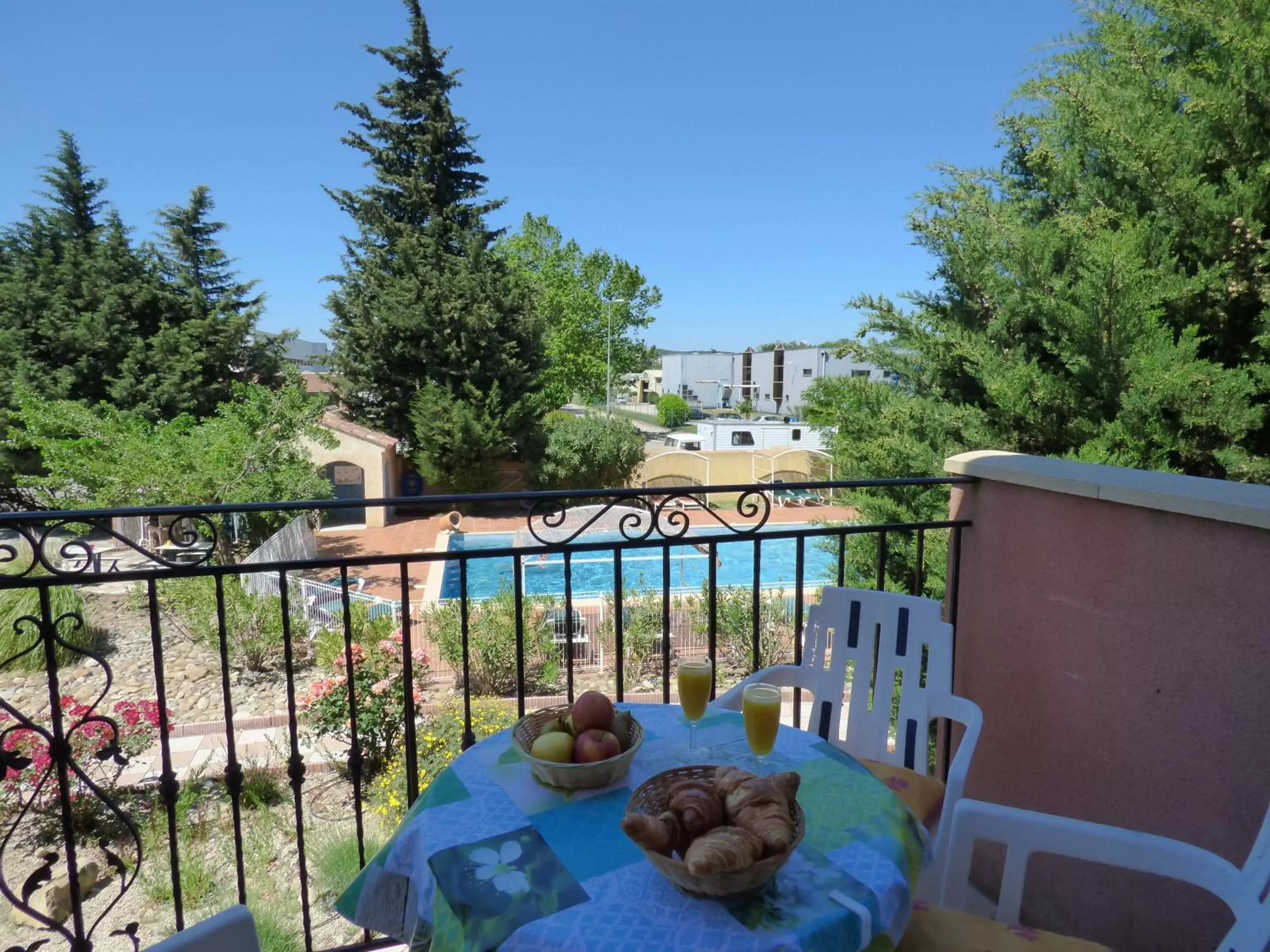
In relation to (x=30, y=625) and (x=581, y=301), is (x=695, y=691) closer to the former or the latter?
(x=30, y=625)

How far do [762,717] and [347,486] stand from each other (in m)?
18.6

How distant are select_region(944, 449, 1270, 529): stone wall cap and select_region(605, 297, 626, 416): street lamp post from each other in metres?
24.5

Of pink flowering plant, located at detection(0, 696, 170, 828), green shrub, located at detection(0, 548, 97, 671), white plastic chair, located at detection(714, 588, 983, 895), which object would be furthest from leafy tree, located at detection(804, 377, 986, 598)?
green shrub, located at detection(0, 548, 97, 671)

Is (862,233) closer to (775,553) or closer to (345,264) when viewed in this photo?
(775,553)

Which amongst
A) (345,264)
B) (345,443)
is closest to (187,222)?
(345,264)

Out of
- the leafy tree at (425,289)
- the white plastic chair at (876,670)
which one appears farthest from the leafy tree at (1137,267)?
the leafy tree at (425,289)

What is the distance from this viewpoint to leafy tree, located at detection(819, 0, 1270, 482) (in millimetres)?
3297

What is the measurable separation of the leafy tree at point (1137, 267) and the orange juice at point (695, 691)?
3.18 m

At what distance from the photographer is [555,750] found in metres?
1.14

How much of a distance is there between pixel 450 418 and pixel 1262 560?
1763cm

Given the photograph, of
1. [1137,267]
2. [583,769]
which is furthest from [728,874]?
[1137,267]

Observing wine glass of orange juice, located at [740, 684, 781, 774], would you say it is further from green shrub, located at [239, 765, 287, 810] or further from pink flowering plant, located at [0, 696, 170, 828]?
green shrub, located at [239, 765, 287, 810]

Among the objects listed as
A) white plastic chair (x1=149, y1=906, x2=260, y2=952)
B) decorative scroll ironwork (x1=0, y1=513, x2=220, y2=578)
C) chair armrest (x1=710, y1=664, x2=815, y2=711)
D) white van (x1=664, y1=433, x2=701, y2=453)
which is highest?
decorative scroll ironwork (x1=0, y1=513, x2=220, y2=578)

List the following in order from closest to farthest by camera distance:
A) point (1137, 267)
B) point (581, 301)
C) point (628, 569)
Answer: point (1137, 267)
point (628, 569)
point (581, 301)
